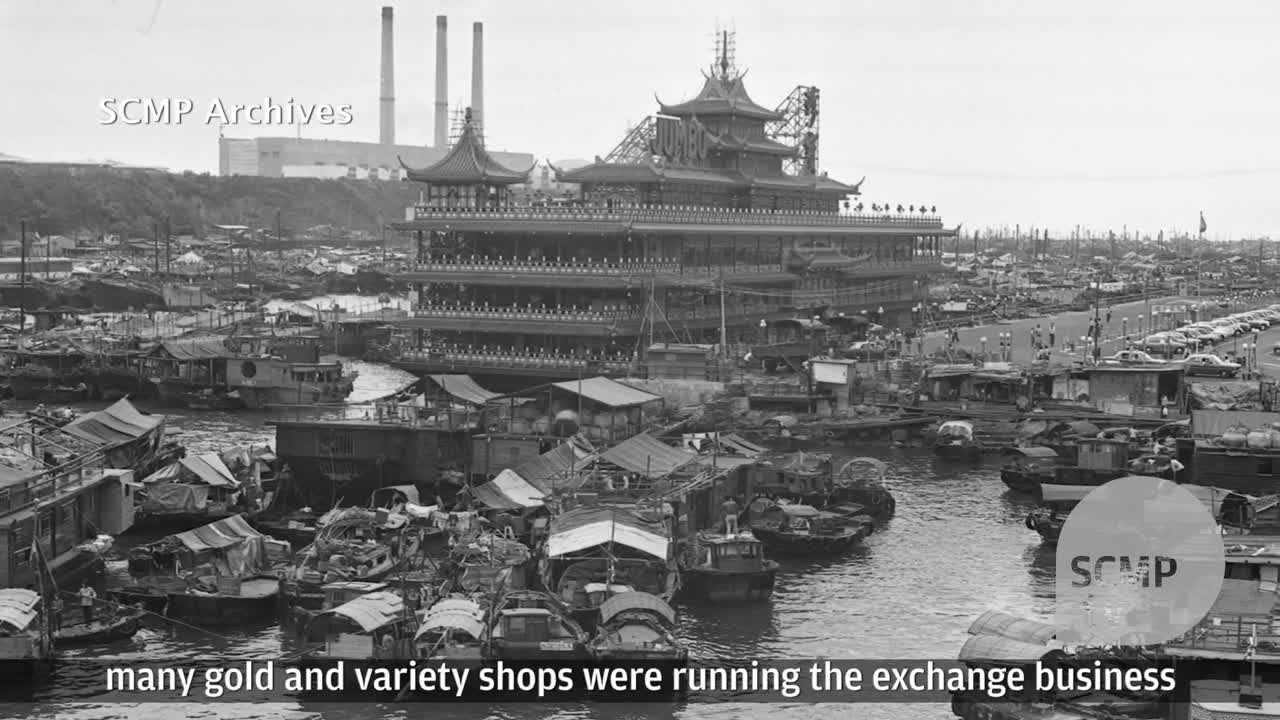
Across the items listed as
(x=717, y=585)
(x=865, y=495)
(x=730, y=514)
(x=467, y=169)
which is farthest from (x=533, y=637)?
(x=467, y=169)

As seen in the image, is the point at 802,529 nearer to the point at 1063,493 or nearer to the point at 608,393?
the point at 1063,493

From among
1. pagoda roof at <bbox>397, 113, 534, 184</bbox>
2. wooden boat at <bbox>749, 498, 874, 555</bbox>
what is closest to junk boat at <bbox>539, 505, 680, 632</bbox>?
wooden boat at <bbox>749, 498, 874, 555</bbox>

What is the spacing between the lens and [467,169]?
81.5 meters

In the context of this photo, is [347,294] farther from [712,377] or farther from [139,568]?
[139,568]

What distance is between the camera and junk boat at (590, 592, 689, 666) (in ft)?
109

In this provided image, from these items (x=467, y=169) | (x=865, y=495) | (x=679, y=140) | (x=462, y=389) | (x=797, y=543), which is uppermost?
(x=679, y=140)

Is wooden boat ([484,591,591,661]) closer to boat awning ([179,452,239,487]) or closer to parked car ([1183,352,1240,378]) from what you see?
boat awning ([179,452,239,487])

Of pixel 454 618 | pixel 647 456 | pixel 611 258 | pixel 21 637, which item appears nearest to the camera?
pixel 21 637

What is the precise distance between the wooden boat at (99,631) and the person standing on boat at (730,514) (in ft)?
47.3

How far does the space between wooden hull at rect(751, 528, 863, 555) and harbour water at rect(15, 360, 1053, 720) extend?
1.63ft

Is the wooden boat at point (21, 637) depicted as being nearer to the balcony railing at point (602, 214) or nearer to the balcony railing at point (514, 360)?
the balcony railing at point (514, 360)

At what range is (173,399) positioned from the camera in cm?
7494

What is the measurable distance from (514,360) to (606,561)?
38061mm

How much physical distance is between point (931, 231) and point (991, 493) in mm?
69308
